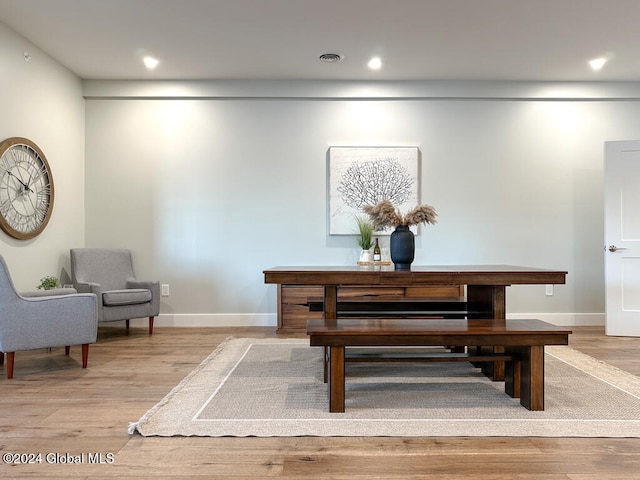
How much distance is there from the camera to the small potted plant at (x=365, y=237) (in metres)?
4.54

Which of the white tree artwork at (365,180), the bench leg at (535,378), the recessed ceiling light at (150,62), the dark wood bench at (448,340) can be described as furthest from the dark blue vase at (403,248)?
the recessed ceiling light at (150,62)

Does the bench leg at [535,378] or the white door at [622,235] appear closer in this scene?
the bench leg at [535,378]

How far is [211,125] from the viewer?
4848mm

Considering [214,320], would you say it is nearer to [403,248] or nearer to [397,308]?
[397,308]

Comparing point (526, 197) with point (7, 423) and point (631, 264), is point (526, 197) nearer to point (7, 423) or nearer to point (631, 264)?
point (631, 264)

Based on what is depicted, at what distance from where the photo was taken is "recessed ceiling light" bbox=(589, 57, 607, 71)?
4.21 metres

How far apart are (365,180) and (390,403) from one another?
285cm

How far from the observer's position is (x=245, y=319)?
15.8 feet

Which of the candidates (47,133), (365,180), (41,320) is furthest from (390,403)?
(47,133)

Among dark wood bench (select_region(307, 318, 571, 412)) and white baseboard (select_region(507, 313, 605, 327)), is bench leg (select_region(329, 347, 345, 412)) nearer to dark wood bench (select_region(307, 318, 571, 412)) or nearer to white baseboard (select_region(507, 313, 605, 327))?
dark wood bench (select_region(307, 318, 571, 412))

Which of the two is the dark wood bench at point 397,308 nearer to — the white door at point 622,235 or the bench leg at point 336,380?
the bench leg at point 336,380

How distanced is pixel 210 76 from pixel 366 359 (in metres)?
3.55

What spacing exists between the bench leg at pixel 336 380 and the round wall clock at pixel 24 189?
2.95 metres

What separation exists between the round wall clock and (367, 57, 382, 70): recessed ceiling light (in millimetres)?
3080
